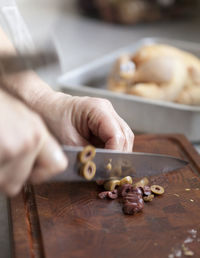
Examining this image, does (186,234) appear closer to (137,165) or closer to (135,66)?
(137,165)

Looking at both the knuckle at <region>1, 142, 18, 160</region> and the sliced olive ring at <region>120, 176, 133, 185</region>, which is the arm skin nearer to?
the sliced olive ring at <region>120, 176, 133, 185</region>

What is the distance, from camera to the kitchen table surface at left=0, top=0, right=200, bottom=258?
2.43 meters

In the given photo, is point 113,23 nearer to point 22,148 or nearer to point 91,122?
point 91,122

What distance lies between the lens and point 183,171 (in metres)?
1.05

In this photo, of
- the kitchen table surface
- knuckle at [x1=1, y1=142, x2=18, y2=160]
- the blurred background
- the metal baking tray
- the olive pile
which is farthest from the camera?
the blurred background

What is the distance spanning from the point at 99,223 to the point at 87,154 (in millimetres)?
165

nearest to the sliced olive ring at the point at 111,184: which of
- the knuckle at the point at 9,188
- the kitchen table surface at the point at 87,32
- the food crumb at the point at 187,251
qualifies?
the food crumb at the point at 187,251

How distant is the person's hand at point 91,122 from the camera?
3.03 feet

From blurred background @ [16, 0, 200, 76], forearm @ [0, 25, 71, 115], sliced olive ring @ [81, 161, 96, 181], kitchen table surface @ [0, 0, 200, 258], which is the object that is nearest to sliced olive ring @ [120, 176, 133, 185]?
sliced olive ring @ [81, 161, 96, 181]

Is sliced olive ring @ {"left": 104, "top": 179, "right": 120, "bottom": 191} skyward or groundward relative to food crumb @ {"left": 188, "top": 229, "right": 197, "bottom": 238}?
skyward

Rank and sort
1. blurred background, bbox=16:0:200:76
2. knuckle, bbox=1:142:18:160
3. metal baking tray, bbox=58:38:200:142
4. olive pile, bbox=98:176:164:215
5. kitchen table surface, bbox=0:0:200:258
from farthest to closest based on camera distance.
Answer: blurred background, bbox=16:0:200:76
kitchen table surface, bbox=0:0:200:258
metal baking tray, bbox=58:38:200:142
olive pile, bbox=98:176:164:215
knuckle, bbox=1:142:18:160

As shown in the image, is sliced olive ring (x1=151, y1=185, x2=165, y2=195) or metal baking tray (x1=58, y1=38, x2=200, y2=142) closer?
sliced olive ring (x1=151, y1=185, x2=165, y2=195)

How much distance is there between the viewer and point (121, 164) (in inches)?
35.2

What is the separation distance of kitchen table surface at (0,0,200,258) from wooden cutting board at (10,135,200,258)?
4.24 feet
